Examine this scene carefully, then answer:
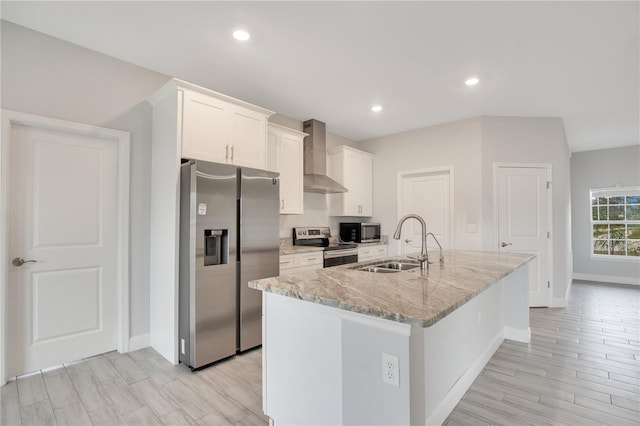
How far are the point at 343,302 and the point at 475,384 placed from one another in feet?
5.75

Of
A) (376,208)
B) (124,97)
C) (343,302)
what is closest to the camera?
(343,302)

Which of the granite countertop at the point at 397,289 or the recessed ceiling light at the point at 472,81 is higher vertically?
the recessed ceiling light at the point at 472,81

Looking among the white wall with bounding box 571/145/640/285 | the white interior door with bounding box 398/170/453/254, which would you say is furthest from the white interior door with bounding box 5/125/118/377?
the white wall with bounding box 571/145/640/285

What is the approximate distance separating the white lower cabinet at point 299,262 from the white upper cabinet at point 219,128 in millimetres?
1093

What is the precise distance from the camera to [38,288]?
2473 mm

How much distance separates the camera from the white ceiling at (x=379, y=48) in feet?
7.26

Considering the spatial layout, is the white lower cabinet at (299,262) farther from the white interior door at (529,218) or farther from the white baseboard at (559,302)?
the white baseboard at (559,302)

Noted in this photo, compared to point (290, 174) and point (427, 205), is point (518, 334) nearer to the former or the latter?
point (427, 205)

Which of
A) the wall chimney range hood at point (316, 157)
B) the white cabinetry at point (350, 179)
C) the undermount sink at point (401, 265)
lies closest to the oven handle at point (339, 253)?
the white cabinetry at point (350, 179)

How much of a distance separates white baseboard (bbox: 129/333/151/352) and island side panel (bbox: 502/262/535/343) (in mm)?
3665

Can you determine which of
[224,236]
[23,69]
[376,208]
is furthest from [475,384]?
[23,69]

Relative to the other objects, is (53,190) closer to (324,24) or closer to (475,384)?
(324,24)

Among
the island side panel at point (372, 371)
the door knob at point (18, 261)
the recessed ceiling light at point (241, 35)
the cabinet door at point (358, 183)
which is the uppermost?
the recessed ceiling light at point (241, 35)

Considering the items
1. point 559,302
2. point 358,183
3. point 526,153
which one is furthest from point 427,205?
point 559,302
